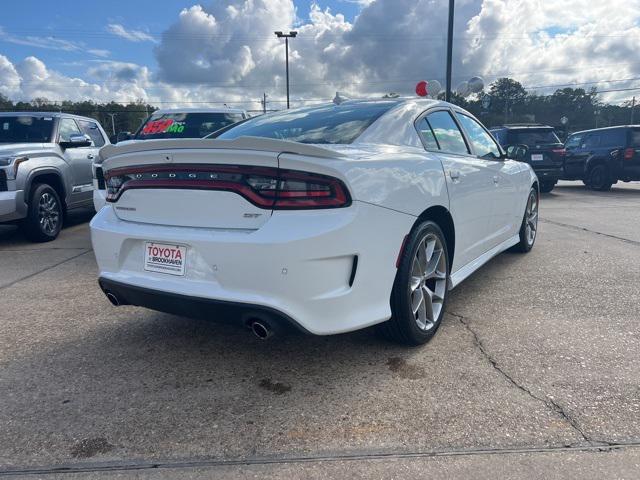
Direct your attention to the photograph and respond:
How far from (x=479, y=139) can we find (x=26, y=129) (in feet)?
21.3

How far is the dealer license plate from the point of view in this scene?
8.60 feet

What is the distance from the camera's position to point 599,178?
540 inches

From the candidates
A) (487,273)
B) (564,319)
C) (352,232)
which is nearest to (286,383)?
(352,232)

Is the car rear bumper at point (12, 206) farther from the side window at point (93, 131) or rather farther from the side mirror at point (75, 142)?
the side window at point (93, 131)

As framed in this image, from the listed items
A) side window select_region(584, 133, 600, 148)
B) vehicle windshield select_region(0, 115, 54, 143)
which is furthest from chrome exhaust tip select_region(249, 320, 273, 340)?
side window select_region(584, 133, 600, 148)

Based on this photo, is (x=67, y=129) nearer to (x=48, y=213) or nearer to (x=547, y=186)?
(x=48, y=213)

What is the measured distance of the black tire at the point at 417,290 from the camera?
2.88m

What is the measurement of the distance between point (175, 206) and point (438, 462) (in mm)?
1746

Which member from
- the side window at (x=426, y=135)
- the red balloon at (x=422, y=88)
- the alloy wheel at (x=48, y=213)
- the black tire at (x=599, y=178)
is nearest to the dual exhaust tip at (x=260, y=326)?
the side window at (x=426, y=135)

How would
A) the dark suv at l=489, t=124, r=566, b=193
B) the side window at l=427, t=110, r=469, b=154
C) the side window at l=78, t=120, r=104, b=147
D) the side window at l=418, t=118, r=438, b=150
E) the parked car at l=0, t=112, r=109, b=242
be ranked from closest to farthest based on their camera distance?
the side window at l=418, t=118, r=438, b=150
the side window at l=427, t=110, r=469, b=154
the parked car at l=0, t=112, r=109, b=242
the side window at l=78, t=120, r=104, b=147
the dark suv at l=489, t=124, r=566, b=193

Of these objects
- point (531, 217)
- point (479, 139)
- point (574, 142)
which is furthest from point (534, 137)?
point (479, 139)

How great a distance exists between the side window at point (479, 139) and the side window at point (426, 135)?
782mm

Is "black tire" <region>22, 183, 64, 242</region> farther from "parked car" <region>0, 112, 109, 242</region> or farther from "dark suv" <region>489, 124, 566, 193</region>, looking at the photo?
"dark suv" <region>489, 124, 566, 193</region>

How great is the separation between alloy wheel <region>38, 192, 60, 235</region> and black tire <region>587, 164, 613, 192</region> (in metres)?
13.0
